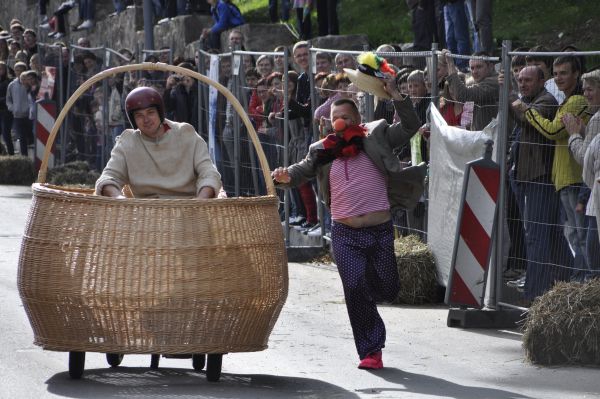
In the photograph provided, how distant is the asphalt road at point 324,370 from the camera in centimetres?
827

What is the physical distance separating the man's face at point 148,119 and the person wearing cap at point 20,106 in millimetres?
16717

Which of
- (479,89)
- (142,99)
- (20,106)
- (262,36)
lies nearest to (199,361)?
Answer: (142,99)

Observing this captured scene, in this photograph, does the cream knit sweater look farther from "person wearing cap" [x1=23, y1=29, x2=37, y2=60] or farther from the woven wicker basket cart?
"person wearing cap" [x1=23, y1=29, x2=37, y2=60]

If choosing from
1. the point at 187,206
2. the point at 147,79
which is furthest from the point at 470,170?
the point at 147,79

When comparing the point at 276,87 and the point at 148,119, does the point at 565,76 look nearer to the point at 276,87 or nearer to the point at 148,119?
the point at 148,119

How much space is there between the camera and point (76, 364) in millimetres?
8461

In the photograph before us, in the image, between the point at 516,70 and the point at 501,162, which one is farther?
the point at 516,70

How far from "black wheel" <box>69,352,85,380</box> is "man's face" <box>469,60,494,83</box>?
4.65 meters

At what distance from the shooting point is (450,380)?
891 centimetres

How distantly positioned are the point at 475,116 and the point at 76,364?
4455mm

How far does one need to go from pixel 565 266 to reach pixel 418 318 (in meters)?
1.31

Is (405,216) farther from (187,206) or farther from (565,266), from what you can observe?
(187,206)

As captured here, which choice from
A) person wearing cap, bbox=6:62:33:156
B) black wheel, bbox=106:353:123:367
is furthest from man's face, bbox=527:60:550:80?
person wearing cap, bbox=6:62:33:156

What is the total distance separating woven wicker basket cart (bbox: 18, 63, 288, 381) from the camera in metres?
8.12
